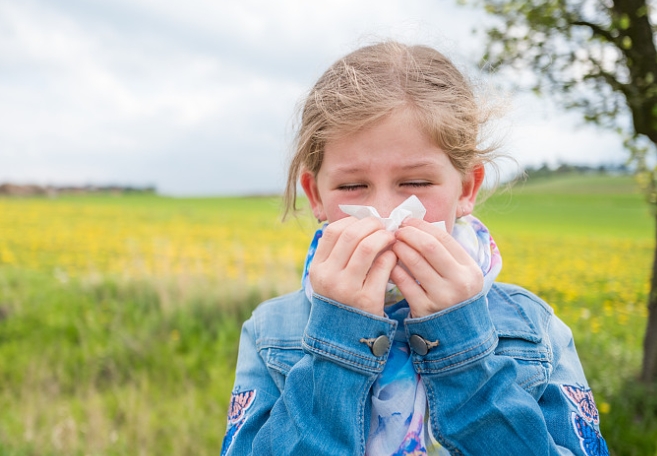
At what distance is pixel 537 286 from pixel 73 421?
6.24 m

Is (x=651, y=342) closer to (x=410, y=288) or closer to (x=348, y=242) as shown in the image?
(x=410, y=288)

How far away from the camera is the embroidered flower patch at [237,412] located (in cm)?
150

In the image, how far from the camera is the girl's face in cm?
148

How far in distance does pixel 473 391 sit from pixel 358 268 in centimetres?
40

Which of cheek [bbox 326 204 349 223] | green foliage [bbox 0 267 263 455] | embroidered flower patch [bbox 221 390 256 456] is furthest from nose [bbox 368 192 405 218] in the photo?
green foliage [bbox 0 267 263 455]

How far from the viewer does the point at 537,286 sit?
7.73m

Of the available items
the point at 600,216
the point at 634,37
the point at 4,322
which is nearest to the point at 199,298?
the point at 4,322

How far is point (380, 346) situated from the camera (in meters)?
1.34

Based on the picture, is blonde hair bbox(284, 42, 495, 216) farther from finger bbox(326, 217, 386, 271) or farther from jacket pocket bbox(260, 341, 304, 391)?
jacket pocket bbox(260, 341, 304, 391)

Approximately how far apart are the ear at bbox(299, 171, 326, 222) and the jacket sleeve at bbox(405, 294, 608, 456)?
51 centimetres

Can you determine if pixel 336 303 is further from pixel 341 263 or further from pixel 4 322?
pixel 4 322

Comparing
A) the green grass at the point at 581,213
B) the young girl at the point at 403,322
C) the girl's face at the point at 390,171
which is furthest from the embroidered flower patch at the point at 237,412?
the green grass at the point at 581,213

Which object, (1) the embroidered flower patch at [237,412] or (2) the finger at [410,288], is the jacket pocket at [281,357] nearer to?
(1) the embroidered flower patch at [237,412]

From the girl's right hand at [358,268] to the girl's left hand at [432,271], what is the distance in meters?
0.04
